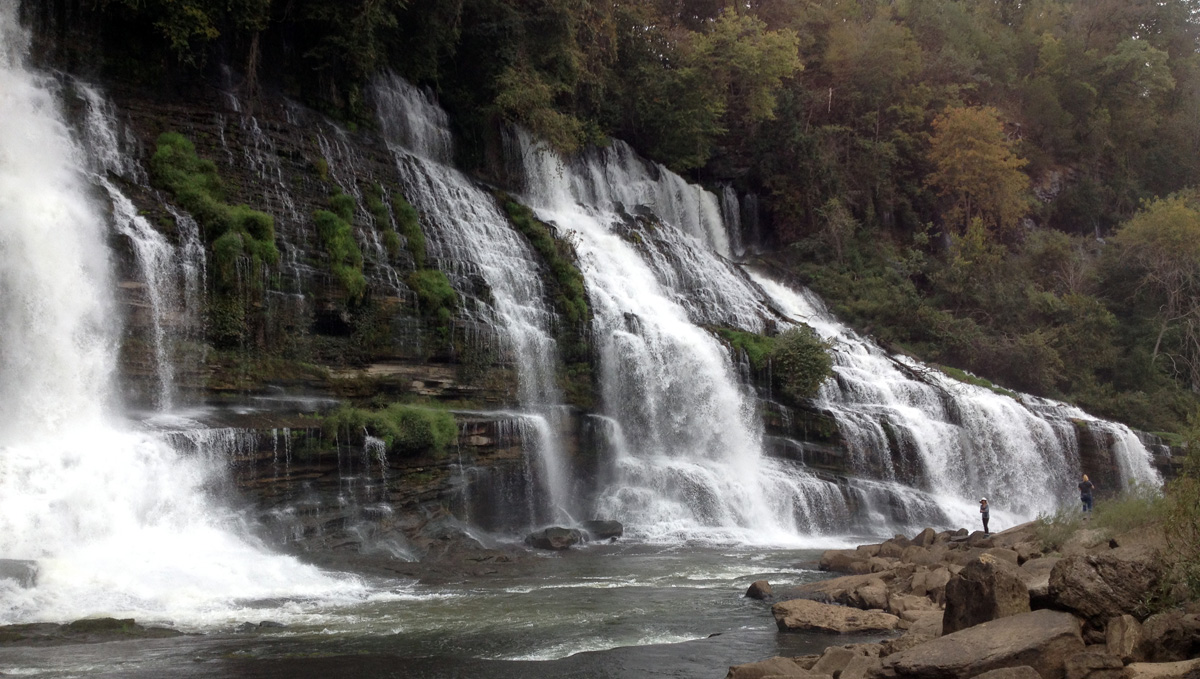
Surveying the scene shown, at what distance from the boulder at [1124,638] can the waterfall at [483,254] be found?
1398 centimetres

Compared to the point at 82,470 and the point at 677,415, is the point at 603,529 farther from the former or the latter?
the point at 82,470

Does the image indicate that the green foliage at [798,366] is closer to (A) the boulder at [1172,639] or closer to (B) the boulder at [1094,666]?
(A) the boulder at [1172,639]

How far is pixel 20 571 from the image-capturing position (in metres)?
12.1

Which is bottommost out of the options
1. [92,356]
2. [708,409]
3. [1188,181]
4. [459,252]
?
[708,409]

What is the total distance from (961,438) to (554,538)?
13.1 meters

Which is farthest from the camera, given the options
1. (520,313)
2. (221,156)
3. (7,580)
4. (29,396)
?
(520,313)

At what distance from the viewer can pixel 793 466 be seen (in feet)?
77.5

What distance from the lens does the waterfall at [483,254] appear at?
70.3 ft

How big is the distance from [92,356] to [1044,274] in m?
35.8

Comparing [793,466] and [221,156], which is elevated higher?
[221,156]

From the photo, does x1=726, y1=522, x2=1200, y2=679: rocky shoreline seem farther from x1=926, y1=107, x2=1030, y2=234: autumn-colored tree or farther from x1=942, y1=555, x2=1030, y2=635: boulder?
x1=926, y1=107, x2=1030, y2=234: autumn-colored tree

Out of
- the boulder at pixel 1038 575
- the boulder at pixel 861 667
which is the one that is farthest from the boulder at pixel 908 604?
the boulder at pixel 861 667

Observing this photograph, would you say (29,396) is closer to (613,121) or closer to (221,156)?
(221,156)

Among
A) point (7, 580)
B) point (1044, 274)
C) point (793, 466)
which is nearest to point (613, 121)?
point (793, 466)
